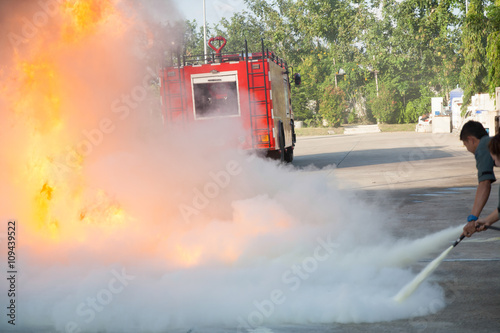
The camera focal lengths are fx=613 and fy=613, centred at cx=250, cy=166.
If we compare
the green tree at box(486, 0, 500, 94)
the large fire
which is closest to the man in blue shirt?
the large fire

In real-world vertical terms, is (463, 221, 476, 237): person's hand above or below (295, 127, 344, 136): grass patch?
above

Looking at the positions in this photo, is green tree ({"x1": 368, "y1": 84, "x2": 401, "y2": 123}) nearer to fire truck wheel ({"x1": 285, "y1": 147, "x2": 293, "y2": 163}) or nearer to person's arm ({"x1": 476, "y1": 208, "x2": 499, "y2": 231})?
fire truck wheel ({"x1": 285, "y1": 147, "x2": 293, "y2": 163})

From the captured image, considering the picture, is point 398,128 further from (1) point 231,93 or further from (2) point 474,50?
(1) point 231,93

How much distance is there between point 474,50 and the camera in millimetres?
32250

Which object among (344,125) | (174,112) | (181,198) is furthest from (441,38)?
(181,198)

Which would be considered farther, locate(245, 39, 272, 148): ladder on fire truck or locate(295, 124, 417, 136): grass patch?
locate(295, 124, 417, 136): grass patch

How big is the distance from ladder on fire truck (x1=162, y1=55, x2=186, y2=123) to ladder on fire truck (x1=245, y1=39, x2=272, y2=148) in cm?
173

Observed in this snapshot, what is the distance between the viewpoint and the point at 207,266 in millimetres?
5875

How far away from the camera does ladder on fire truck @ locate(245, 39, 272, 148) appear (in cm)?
1556

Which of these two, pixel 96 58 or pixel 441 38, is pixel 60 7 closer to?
pixel 96 58

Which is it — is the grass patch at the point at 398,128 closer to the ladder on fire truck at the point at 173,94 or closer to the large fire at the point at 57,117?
the ladder on fire truck at the point at 173,94

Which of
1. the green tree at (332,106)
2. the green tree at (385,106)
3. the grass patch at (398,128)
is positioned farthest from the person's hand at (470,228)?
the green tree at (385,106)

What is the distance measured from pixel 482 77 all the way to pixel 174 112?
999 inches

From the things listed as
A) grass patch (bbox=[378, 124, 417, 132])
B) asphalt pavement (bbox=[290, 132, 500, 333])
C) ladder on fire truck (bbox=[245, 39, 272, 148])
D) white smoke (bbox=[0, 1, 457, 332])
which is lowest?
grass patch (bbox=[378, 124, 417, 132])
